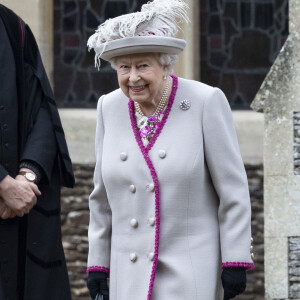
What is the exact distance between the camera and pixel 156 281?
4770 millimetres

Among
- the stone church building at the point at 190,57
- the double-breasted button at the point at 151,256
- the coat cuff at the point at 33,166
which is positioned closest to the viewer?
the double-breasted button at the point at 151,256

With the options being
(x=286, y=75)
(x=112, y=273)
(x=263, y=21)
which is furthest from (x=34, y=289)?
(x=263, y=21)

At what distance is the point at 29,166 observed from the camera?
534 cm

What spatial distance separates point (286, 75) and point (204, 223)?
268 centimetres

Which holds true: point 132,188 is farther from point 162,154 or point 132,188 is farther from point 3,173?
point 3,173

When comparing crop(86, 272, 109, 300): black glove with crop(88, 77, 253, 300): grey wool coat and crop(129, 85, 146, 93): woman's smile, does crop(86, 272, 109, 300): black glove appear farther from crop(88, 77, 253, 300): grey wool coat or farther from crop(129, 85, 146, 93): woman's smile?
crop(129, 85, 146, 93): woman's smile

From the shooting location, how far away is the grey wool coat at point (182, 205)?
4.72m

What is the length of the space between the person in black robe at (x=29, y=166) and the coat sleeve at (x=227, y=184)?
3.16 ft

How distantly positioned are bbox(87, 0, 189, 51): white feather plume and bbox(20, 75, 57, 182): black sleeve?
768 mm

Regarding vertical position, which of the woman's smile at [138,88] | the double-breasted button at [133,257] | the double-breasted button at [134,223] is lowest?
the double-breasted button at [133,257]

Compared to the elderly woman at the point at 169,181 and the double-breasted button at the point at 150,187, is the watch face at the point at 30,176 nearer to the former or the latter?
the elderly woman at the point at 169,181

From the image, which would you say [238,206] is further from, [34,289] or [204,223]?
[34,289]

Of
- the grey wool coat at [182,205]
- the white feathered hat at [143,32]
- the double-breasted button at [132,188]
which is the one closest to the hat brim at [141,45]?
the white feathered hat at [143,32]

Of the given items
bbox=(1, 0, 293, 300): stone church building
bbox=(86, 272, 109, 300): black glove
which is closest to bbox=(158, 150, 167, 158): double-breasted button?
bbox=(86, 272, 109, 300): black glove
